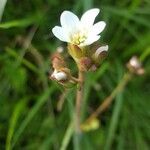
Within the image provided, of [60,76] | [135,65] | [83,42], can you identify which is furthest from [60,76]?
[135,65]

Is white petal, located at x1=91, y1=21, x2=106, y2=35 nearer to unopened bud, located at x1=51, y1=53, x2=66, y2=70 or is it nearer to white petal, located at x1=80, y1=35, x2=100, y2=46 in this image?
white petal, located at x1=80, y1=35, x2=100, y2=46

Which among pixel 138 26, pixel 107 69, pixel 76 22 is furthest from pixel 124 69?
pixel 76 22

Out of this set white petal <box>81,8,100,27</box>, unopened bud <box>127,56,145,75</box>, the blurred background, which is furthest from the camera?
the blurred background

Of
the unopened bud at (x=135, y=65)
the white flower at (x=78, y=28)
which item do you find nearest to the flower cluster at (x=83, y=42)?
the white flower at (x=78, y=28)

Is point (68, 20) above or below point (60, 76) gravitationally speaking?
above

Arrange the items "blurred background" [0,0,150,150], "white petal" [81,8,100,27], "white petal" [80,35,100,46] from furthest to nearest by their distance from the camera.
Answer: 1. "blurred background" [0,0,150,150]
2. "white petal" [81,8,100,27]
3. "white petal" [80,35,100,46]

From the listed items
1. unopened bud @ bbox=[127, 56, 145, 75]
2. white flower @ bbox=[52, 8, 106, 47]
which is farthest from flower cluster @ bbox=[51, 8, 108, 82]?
unopened bud @ bbox=[127, 56, 145, 75]

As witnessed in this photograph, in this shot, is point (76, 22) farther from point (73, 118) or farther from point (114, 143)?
point (114, 143)

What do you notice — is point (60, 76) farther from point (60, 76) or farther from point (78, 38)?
point (78, 38)
